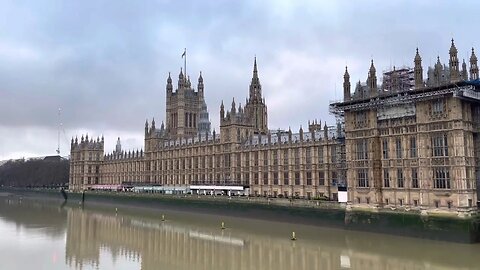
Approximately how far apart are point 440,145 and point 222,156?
2280 inches

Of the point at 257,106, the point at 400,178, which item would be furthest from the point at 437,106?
the point at 257,106

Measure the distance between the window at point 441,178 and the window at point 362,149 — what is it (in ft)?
32.0

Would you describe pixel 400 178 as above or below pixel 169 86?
below

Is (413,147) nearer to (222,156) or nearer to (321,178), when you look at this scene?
(321,178)

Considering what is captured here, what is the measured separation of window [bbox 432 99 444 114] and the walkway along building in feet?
63.1

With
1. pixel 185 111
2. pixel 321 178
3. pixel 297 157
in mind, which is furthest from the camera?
pixel 185 111

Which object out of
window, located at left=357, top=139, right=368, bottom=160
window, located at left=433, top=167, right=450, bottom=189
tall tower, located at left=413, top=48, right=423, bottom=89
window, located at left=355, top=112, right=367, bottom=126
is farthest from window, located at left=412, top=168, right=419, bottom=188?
tall tower, located at left=413, top=48, right=423, bottom=89

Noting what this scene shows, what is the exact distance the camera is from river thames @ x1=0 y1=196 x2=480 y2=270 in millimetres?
42094

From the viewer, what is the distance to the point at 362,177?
61812mm

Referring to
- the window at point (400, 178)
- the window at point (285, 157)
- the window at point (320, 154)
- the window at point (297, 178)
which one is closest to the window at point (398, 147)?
the window at point (400, 178)

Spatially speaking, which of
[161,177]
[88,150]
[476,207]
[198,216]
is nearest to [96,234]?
[198,216]

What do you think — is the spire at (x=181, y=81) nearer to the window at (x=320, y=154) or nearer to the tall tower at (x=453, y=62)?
the window at (x=320, y=154)

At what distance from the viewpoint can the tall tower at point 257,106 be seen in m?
121

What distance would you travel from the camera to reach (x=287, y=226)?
2621 inches
